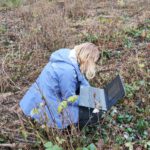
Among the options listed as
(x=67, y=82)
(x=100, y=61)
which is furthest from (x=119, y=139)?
(x=100, y=61)

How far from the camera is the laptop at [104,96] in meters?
3.82

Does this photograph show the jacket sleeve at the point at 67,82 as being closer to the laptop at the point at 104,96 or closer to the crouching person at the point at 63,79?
the crouching person at the point at 63,79

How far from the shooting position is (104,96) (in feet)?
13.6

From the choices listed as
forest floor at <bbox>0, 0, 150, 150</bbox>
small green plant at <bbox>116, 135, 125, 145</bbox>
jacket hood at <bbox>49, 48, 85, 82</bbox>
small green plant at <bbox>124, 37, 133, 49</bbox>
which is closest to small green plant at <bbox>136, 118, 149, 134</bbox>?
forest floor at <bbox>0, 0, 150, 150</bbox>

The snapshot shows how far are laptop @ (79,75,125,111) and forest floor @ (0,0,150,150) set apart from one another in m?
0.22

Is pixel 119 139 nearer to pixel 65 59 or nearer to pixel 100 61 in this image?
pixel 65 59

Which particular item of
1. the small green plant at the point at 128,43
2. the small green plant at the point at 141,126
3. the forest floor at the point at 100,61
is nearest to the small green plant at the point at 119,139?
the forest floor at the point at 100,61

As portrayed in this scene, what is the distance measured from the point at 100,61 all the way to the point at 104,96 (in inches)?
78.1

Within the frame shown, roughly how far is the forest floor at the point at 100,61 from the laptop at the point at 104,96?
0.22 metres

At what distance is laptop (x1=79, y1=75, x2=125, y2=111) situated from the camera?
3.82 metres

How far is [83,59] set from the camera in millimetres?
3945

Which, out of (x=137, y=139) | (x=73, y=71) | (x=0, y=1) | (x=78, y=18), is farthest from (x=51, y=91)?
(x=0, y=1)

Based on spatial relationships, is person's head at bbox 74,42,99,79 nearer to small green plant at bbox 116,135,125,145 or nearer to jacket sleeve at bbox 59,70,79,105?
jacket sleeve at bbox 59,70,79,105

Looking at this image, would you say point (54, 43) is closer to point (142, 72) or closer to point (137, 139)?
point (142, 72)
